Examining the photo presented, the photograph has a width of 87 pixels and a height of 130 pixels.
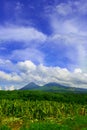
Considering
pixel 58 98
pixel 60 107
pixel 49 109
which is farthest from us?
pixel 58 98

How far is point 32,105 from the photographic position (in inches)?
3039

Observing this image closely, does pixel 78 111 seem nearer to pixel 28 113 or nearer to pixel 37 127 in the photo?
pixel 28 113

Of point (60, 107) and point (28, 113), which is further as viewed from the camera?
point (60, 107)

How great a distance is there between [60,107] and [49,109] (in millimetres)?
7277

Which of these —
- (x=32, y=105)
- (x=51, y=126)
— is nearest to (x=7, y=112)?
(x=32, y=105)

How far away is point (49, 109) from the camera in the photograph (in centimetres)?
7675

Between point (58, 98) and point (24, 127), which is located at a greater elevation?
point (58, 98)

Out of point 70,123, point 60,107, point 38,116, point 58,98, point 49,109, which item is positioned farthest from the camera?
point 58,98

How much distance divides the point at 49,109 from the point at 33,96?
90420mm

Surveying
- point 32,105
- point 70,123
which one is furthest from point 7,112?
point 70,123

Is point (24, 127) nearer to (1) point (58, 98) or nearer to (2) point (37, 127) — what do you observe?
(2) point (37, 127)

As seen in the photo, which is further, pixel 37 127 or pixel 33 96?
pixel 33 96

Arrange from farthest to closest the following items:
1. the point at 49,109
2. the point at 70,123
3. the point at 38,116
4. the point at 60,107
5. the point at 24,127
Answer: the point at 60,107
the point at 49,109
the point at 38,116
the point at 70,123
the point at 24,127

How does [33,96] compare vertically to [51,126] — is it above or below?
above
